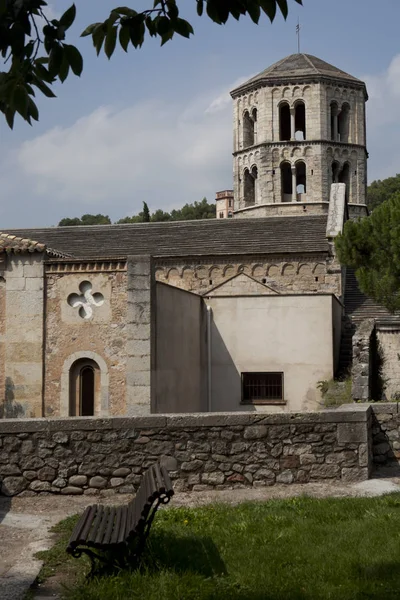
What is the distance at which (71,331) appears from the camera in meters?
19.7

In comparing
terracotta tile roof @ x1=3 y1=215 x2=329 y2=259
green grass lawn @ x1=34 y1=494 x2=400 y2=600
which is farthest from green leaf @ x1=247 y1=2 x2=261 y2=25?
terracotta tile roof @ x1=3 y1=215 x2=329 y2=259

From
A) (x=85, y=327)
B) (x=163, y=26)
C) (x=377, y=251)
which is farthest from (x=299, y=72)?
(x=163, y=26)

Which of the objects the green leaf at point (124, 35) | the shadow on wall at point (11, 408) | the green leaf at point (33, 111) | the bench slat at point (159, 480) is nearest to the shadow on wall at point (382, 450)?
the bench slat at point (159, 480)

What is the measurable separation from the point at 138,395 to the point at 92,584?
42.9 ft

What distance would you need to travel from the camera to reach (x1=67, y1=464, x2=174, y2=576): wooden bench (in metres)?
6.00

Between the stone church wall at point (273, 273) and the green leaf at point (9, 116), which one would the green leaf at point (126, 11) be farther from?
the stone church wall at point (273, 273)

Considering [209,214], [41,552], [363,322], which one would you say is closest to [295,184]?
[363,322]

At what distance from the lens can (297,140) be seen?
152ft

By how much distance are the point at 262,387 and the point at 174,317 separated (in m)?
4.22

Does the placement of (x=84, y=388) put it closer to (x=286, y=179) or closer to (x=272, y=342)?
(x=272, y=342)

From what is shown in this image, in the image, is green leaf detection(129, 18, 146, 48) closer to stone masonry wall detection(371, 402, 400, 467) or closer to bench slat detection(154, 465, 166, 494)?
bench slat detection(154, 465, 166, 494)

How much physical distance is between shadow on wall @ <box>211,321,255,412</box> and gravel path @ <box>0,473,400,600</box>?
1320 centimetres

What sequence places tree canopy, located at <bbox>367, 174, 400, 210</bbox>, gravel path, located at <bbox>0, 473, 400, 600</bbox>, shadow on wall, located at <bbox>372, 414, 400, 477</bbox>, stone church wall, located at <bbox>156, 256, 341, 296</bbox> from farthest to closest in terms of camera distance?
tree canopy, located at <bbox>367, 174, 400, 210</bbox>, stone church wall, located at <bbox>156, 256, 341, 296</bbox>, shadow on wall, located at <bbox>372, 414, 400, 477</bbox>, gravel path, located at <bbox>0, 473, 400, 600</bbox>

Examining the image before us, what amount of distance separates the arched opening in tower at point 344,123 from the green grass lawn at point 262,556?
1612 inches
